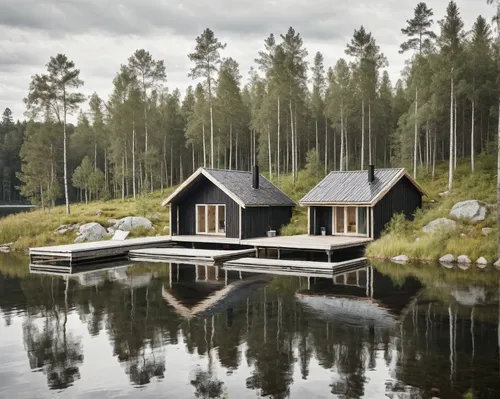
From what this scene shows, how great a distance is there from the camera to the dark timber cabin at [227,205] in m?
22.7

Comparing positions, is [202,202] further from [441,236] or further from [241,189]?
[441,236]

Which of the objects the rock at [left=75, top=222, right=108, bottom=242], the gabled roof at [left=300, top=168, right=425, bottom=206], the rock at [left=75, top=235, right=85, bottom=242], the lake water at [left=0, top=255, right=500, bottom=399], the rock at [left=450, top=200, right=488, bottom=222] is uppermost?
the gabled roof at [left=300, top=168, right=425, bottom=206]

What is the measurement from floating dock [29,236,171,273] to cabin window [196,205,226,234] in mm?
3438

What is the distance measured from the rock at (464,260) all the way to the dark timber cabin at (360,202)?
13.9 ft

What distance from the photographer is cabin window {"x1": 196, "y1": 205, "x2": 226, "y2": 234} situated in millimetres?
24391

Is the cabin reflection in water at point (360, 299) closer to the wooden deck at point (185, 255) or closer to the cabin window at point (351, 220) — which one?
the wooden deck at point (185, 255)

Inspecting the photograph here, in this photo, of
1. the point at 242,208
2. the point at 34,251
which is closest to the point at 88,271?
the point at 34,251

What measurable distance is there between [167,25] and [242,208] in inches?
345

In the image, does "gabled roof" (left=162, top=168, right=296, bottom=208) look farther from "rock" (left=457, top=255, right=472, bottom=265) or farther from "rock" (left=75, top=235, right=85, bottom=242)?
"rock" (left=457, top=255, right=472, bottom=265)

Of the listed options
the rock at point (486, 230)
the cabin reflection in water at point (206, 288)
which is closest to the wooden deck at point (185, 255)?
the cabin reflection in water at point (206, 288)

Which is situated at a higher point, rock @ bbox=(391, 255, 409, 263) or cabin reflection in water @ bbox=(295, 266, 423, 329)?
rock @ bbox=(391, 255, 409, 263)

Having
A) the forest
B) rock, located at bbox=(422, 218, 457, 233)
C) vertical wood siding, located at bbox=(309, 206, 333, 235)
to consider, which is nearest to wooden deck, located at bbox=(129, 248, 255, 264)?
vertical wood siding, located at bbox=(309, 206, 333, 235)

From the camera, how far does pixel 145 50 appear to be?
128 ft

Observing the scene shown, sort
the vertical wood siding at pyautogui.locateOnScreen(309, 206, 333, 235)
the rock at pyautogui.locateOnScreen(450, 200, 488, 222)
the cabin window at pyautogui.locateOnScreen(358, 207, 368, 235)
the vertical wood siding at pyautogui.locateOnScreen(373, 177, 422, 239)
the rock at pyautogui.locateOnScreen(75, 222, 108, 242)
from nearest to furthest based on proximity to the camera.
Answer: the rock at pyautogui.locateOnScreen(450, 200, 488, 222)
the vertical wood siding at pyautogui.locateOnScreen(373, 177, 422, 239)
the cabin window at pyautogui.locateOnScreen(358, 207, 368, 235)
the vertical wood siding at pyautogui.locateOnScreen(309, 206, 333, 235)
the rock at pyautogui.locateOnScreen(75, 222, 108, 242)
